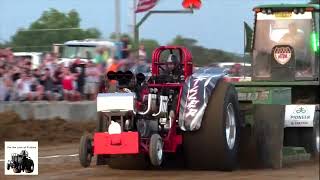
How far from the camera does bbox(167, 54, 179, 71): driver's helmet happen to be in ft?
31.0

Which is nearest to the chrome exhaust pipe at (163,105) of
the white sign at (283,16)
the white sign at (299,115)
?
the white sign at (299,115)

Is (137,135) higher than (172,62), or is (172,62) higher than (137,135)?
(172,62)

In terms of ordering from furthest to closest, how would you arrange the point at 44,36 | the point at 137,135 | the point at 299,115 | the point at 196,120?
the point at 44,36 < the point at 299,115 < the point at 196,120 < the point at 137,135

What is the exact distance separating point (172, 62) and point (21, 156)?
2926 mm

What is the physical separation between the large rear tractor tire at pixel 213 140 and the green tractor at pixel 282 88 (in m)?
0.73

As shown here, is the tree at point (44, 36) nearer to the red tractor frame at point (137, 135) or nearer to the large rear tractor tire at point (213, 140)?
the red tractor frame at point (137, 135)

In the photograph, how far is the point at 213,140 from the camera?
29.0 ft

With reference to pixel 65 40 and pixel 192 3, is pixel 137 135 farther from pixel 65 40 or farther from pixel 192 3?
pixel 65 40

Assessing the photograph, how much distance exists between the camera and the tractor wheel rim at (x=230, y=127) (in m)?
9.23

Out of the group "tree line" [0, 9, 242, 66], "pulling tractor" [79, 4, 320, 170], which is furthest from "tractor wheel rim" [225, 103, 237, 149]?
"tree line" [0, 9, 242, 66]

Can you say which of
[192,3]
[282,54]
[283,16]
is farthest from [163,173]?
[192,3]

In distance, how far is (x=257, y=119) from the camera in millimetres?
9844

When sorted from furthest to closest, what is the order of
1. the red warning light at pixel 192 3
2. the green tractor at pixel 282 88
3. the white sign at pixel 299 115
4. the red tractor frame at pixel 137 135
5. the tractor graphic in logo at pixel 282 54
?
the red warning light at pixel 192 3 → the tractor graphic in logo at pixel 282 54 → the white sign at pixel 299 115 → the green tractor at pixel 282 88 → the red tractor frame at pixel 137 135

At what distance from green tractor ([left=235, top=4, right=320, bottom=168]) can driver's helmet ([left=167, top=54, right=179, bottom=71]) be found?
1258mm
